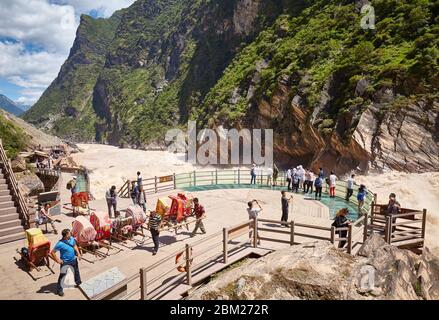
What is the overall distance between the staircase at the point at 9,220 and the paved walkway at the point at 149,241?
1.48 ft

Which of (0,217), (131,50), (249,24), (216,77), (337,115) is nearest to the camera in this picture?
(0,217)

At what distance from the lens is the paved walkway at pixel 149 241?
875cm

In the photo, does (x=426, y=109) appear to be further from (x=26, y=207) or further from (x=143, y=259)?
(x=26, y=207)

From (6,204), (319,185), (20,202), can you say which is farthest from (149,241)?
(319,185)

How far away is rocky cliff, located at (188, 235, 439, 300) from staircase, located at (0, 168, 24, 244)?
8.61 m

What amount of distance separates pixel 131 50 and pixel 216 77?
94813 millimetres

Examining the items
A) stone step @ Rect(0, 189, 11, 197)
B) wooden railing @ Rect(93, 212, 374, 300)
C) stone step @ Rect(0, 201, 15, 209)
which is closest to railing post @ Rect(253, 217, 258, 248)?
wooden railing @ Rect(93, 212, 374, 300)

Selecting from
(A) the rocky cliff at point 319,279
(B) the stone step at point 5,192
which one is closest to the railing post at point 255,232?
(A) the rocky cliff at point 319,279

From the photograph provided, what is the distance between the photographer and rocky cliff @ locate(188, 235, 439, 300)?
724 centimetres

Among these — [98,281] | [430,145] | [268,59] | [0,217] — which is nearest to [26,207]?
[0,217]

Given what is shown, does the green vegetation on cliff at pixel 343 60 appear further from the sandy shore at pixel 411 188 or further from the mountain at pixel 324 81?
the sandy shore at pixel 411 188

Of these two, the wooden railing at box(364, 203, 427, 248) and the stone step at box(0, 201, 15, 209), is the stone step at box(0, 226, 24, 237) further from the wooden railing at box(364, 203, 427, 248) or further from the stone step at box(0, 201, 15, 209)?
the wooden railing at box(364, 203, 427, 248)

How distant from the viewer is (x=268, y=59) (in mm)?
50000

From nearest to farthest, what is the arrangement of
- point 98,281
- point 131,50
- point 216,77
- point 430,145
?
point 98,281 < point 430,145 < point 216,77 < point 131,50
